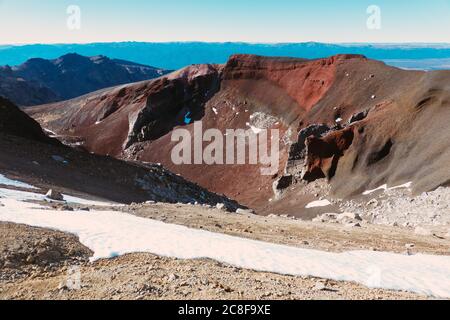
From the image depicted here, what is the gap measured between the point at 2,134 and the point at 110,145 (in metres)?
51.2

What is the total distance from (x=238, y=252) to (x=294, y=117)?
2200 inches

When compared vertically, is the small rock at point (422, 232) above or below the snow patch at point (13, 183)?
below

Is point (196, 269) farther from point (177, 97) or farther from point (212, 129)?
point (177, 97)

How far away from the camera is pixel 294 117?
67.8 meters

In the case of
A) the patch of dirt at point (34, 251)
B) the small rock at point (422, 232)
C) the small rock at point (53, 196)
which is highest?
the patch of dirt at point (34, 251)

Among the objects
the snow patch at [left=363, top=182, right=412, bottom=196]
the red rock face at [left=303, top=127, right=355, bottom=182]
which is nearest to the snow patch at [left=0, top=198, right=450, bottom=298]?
the snow patch at [left=363, top=182, right=412, bottom=196]

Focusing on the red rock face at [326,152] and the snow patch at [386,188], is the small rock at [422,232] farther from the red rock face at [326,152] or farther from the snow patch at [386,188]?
the red rock face at [326,152]

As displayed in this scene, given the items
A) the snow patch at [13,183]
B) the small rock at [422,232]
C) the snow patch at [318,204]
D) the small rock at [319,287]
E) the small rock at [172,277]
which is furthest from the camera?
the snow patch at [318,204]

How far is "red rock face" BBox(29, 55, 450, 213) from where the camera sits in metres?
41.2

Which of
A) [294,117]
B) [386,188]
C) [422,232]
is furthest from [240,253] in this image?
[294,117]

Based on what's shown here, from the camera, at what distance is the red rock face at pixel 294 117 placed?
41.2m

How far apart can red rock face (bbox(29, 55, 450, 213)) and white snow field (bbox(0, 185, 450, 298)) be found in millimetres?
21100

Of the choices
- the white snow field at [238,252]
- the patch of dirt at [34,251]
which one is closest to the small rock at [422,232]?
the white snow field at [238,252]

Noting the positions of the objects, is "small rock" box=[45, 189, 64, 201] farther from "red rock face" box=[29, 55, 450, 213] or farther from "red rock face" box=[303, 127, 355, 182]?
"red rock face" box=[303, 127, 355, 182]
